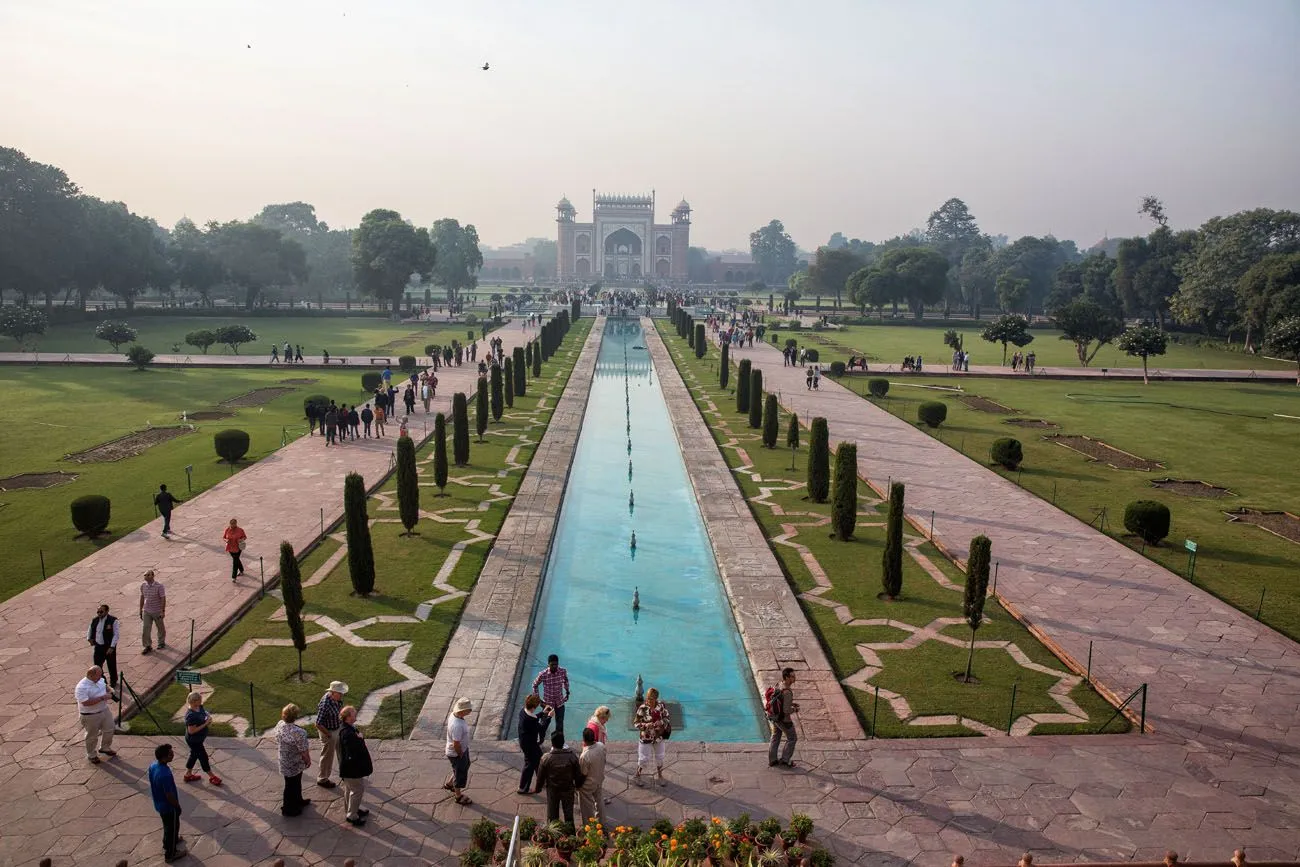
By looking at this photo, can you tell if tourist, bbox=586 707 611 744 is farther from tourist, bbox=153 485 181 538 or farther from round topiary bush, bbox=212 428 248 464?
round topiary bush, bbox=212 428 248 464

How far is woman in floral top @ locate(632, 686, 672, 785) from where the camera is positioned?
8523mm

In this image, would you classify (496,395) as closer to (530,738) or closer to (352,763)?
(530,738)

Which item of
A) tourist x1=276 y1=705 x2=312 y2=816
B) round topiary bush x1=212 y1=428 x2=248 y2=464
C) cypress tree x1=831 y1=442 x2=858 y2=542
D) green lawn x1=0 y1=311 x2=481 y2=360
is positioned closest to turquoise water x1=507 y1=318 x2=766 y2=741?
cypress tree x1=831 y1=442 x2=858 y2=542

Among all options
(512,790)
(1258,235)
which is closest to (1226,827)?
(512,790)

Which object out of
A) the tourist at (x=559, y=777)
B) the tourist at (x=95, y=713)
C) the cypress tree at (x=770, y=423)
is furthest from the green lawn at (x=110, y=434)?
the cypress tree at (x=770, y=423)

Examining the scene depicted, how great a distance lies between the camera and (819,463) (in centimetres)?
1842

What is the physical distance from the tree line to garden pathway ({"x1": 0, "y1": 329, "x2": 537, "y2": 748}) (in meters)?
39.1

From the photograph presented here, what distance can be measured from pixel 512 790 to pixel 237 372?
3336cm

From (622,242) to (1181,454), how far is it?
12446cm

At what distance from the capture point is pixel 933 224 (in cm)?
11781

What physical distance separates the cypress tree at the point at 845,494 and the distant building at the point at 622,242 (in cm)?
12456

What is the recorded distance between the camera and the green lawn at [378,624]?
10.1 metres

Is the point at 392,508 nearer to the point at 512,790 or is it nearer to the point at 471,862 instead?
the point at 512,790

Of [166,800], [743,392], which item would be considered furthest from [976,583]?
[743,392]
